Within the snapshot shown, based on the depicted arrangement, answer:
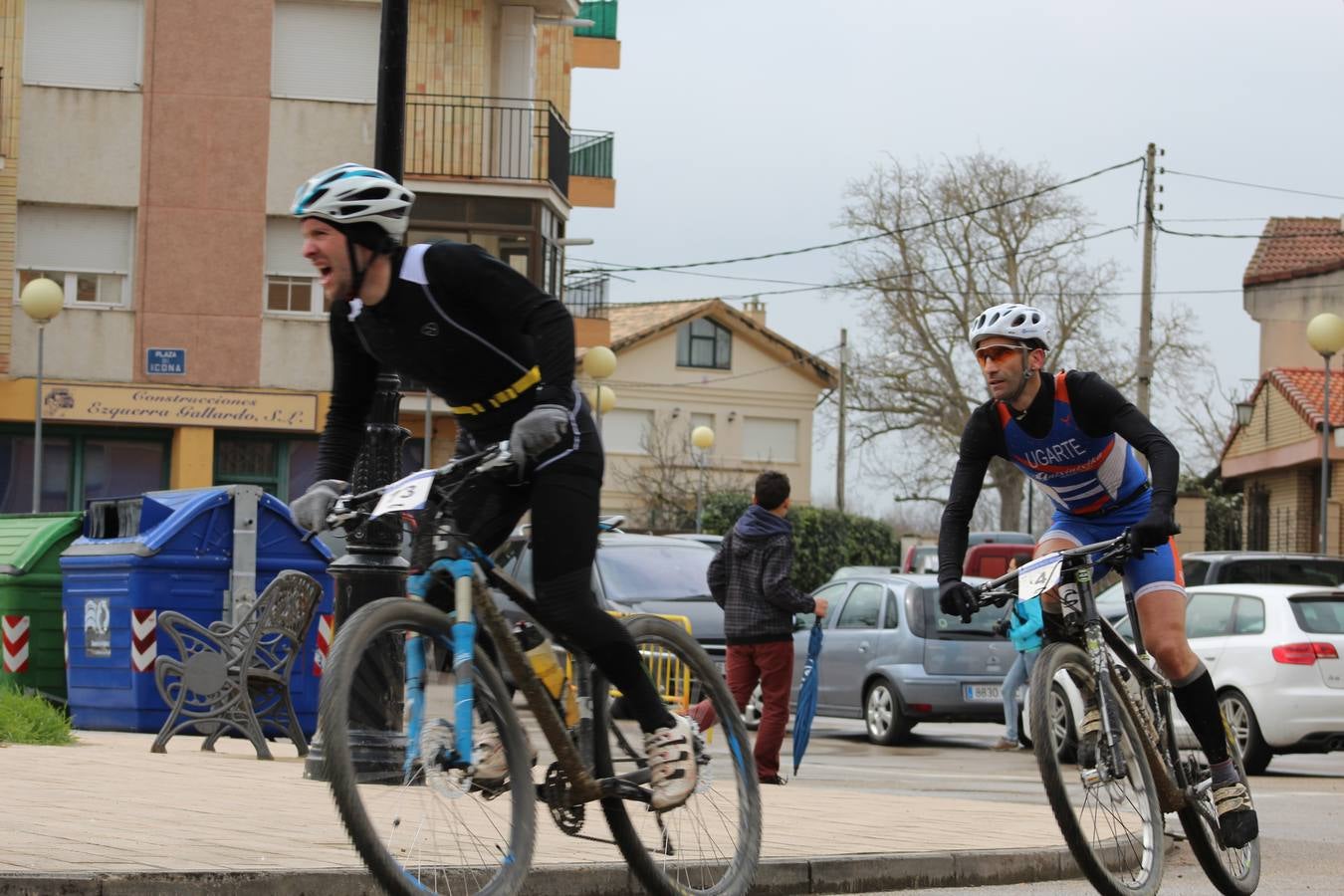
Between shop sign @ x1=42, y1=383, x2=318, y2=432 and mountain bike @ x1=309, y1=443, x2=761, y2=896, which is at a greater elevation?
→ shop sign @ x1=42, y1=383, x2=318, y2=432

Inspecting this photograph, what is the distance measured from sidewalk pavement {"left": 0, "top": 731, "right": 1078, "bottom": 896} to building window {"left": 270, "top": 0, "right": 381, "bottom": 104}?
23.5m

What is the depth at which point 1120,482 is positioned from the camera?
293 inches

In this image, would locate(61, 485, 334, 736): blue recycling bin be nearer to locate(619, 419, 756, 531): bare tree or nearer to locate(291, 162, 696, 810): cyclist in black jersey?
locate(291, 162, 696, 810): cyclist in black jersey

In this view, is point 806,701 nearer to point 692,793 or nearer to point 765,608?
point 765,608

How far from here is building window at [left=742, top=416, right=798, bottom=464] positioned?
3280 inches

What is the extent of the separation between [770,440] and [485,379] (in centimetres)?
7827

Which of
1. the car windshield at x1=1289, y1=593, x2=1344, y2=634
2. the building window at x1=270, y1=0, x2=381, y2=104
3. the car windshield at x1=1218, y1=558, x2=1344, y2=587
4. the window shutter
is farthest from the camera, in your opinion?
the building window at x1=270, y1=0, x2=381, y2=104

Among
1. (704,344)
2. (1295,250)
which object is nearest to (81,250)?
(1295,250)

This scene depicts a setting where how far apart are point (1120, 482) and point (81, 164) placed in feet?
92.7

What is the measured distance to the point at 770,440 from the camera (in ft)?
275

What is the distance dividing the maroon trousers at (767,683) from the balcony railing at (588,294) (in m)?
35.7

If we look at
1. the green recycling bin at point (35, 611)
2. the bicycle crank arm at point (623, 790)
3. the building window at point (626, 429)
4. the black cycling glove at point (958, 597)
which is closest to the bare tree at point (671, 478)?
the building window at point (626, 429)

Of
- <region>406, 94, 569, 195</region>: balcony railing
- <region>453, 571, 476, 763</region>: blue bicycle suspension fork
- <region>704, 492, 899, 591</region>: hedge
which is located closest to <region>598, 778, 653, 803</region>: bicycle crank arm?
<region>453, 571, 476, 763</region>: blue bicycle suspension fork

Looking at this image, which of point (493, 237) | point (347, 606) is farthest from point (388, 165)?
point (493, 237)
